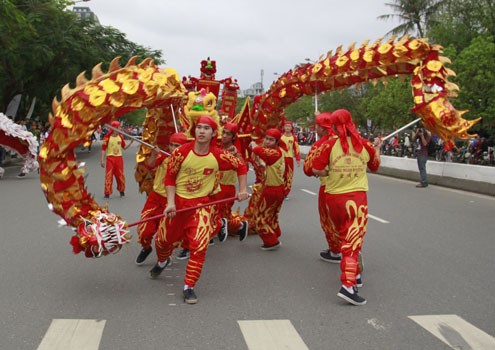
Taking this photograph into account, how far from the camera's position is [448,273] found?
6176 millimetres

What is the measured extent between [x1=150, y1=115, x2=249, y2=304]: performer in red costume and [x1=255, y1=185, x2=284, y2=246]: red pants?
5.84 feet

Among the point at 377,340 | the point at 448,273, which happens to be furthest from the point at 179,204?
the point at 448,273

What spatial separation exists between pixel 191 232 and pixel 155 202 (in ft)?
4.16

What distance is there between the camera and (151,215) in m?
6.38

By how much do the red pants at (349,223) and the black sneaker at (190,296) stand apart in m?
1.31

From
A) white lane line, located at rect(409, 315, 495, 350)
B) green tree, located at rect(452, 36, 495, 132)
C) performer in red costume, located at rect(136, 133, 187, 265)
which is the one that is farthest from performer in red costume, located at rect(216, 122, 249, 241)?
green tree, located at rect(452, 36, 495, 132)

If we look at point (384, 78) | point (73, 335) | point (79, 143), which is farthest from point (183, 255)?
point (384, 78)

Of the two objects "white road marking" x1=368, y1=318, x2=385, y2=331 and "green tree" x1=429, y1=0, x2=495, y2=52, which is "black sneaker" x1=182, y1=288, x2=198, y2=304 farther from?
"green tree" x1=429, y1=0, x2=495, y2=52

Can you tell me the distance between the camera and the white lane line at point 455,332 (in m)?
4.13

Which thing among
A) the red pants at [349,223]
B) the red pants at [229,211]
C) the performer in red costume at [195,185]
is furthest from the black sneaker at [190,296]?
the red pants at [229,211]

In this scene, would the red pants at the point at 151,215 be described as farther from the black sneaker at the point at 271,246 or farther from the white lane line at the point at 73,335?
the white lane line at the point at 73,335

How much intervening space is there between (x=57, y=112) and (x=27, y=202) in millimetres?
7263

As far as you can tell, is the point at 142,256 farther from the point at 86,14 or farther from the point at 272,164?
the point at 86,14

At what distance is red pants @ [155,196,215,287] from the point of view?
5.16 m
